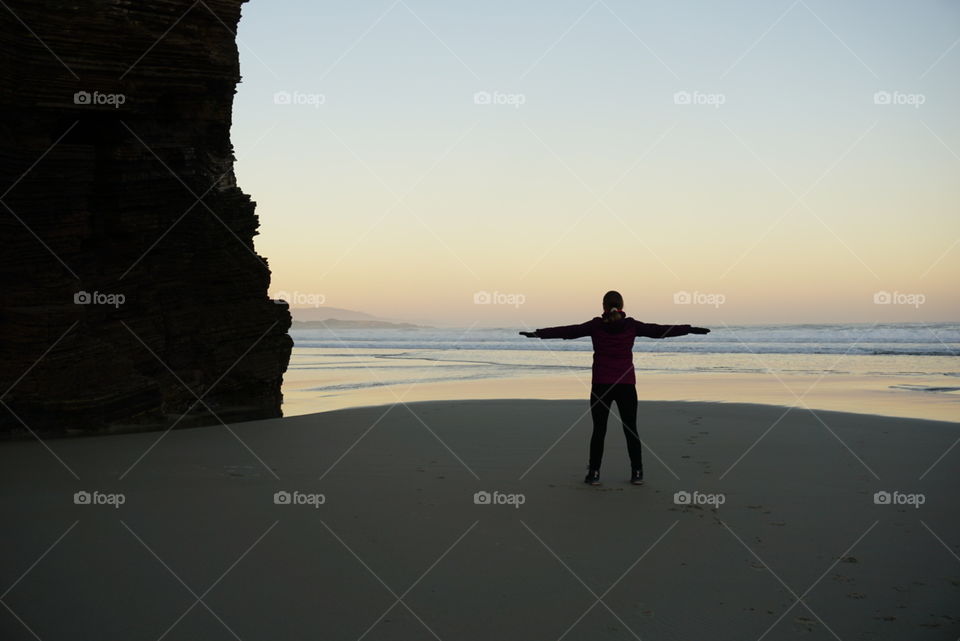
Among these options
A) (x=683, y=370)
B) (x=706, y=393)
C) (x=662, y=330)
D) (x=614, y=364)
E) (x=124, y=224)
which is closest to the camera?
(x=662, y=330)

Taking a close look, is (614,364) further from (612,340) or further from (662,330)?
(662,330)

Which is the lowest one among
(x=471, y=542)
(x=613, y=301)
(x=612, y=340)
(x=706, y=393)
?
(x=471, y=542)

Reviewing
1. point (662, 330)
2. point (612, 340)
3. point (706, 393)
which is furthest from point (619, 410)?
point (706, 393)

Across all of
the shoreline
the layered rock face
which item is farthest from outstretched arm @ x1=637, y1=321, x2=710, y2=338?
the shoreline

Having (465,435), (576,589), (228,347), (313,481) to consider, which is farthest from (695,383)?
(576,589)

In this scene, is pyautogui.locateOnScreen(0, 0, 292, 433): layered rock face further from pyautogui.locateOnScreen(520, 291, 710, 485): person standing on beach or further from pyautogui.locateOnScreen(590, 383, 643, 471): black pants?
pyautogui.locateOnScreen(590, 383, 643, 471): black pants

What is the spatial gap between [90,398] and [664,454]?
7.92 meters

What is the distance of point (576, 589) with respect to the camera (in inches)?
188

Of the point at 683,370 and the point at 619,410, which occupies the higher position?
the point at 683,370

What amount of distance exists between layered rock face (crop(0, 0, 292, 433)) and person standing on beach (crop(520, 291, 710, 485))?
6.66m

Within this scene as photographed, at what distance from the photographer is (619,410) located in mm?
7926

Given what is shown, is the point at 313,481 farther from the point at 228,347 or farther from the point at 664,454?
the point at 228,347

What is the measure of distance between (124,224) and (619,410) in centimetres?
777

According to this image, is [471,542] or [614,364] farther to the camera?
[614,364]
